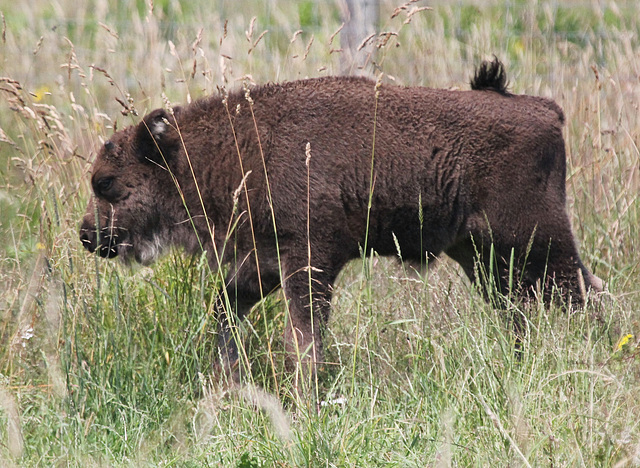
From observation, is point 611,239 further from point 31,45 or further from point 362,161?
point 31,45

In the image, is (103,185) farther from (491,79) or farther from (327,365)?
(491,79)

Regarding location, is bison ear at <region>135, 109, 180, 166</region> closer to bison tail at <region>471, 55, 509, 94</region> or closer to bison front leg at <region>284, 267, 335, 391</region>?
bison front leg at <region>284, 267, 335, 391</region>

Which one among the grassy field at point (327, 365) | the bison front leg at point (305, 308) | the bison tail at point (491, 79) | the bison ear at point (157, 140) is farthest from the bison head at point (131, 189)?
the bison tail at point (491, 79)

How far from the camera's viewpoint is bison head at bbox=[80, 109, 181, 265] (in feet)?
15.3

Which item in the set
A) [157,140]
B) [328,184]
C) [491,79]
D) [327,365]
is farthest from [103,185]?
[491,79]

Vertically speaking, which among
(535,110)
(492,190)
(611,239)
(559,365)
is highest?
(535,110)

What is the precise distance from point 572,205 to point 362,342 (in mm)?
2250

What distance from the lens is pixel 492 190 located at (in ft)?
15.0

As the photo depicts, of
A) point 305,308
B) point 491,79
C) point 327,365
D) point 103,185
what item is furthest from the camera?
point 491,79

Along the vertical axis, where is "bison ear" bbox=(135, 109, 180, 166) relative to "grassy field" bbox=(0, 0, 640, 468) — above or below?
above

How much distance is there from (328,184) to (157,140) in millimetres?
946

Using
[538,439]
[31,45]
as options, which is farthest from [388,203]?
[31,45]

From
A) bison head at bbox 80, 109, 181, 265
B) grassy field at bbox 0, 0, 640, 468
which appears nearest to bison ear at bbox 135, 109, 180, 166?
bison head at bbox 80, 109, 181, 265

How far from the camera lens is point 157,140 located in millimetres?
4625
